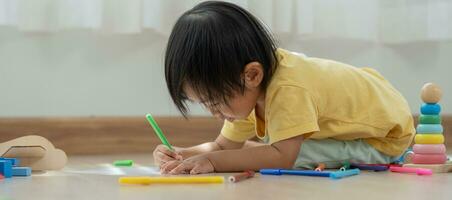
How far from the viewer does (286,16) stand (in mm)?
1863

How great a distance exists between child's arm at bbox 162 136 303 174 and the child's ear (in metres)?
0.10

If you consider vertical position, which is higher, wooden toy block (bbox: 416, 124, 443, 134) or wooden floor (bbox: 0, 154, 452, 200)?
wooden toy block (bbox: 416, 124, 443, 134)

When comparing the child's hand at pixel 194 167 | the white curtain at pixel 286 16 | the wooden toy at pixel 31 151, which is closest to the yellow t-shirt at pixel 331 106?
the child's hand at pixel 194 167

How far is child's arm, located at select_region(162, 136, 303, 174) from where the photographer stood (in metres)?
1.14

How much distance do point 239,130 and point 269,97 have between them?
25cm

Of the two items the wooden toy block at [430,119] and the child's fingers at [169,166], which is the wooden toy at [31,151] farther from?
the wooden toy block at [430,119]

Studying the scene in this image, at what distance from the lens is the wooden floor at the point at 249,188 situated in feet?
2.92

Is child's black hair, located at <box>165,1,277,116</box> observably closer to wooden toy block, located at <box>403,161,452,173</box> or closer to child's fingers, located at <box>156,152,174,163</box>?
child's fingers, located at <box>156,152,174,163</box>

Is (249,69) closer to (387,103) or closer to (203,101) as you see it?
(203,101)

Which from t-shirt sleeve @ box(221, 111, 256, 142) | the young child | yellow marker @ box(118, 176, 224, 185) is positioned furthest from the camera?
t-shirt sleeve @ box(221, 111, 256, 142)

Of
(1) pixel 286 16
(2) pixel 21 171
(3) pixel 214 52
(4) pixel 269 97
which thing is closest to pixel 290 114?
(4) pixel 269 97

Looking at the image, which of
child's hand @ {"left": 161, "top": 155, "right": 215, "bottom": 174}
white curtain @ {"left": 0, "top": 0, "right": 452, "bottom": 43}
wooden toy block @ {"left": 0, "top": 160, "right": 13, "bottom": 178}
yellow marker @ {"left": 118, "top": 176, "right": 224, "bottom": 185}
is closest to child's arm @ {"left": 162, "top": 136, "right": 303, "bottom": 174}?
child's hand @ {"left": 161, "top": 155, "right": 215, "bottom": 174}

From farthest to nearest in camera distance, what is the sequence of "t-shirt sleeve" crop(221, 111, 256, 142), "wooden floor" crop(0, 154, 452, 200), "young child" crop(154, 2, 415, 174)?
"t-shirt sleeve" crop(221, 111, 256, 142)
"young child" crop(154, 2, 415, 174)
"wooden floor" crop(0, 154, 452, 200)

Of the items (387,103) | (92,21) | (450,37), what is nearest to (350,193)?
(387,103)
